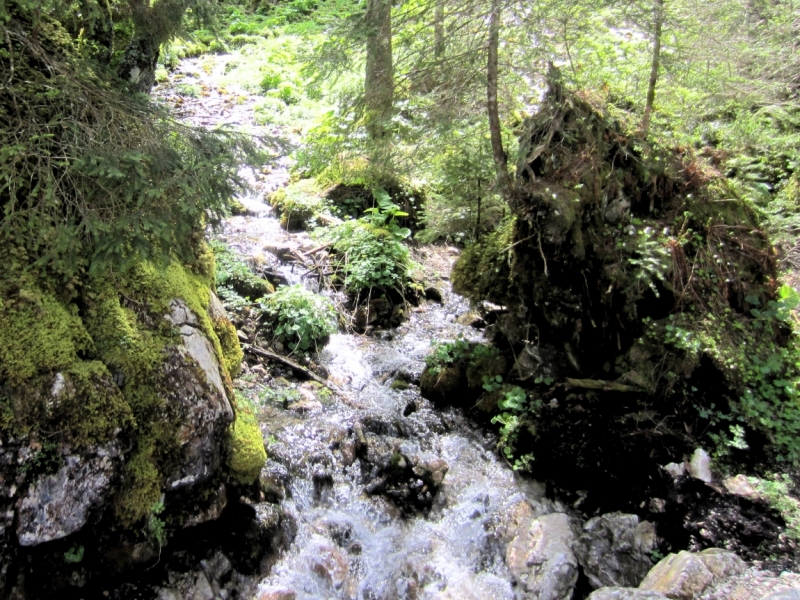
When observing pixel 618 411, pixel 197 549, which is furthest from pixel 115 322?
pixel 618 411

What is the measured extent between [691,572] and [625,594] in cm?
58

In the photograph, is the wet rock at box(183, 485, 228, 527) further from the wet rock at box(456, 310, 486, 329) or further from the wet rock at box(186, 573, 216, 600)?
the wet rock at box(456, 310, 486, 329)

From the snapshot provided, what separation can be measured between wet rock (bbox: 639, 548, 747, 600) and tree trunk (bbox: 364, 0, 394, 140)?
541 centimetres

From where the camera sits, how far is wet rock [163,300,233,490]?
3.70 m

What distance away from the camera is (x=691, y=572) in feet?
12.2

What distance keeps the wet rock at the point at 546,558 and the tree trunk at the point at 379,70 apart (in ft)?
16.1

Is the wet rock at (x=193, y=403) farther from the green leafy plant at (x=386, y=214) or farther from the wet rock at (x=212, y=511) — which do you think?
the green leafy plant at (x=386, y=214)

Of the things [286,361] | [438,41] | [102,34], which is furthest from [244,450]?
[438,41]

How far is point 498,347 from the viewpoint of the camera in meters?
6.89


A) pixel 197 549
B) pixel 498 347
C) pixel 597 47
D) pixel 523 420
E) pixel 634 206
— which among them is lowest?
pixel 197 549

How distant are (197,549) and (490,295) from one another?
4.36 m

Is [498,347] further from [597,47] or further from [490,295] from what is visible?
[597,47]

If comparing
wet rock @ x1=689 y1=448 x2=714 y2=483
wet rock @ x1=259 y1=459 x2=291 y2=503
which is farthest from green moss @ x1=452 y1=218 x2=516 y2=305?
wet rock @ x1=259 y1=459 x2=291 y2=503

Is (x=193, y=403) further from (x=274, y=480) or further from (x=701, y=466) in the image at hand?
(x=701, y=466)
